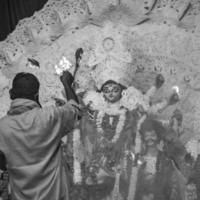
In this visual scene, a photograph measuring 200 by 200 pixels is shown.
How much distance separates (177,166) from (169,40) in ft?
3.05

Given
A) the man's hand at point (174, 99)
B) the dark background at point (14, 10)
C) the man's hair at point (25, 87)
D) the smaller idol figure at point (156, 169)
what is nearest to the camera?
the man's hair at point (25, 87)

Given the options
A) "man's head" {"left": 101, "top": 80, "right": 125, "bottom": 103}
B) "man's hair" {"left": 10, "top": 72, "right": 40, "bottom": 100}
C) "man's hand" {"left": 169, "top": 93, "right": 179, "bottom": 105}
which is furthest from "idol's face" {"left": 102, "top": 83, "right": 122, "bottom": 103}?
"man's hair" {"left": 10, "top": 72, "right": 40, "bottom": 100}

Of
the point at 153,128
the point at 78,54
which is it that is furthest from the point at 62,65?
the point at 153,128

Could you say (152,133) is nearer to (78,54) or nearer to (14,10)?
(78,54)

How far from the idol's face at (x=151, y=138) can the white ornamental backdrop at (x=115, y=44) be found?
6.3 inches

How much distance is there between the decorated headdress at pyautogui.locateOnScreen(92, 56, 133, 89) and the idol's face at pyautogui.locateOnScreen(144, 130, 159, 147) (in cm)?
40

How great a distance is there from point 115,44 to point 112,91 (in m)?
0.36

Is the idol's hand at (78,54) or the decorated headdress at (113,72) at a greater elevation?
the idol's hand at (78,54)

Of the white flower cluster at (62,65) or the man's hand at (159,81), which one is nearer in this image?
the man's hand at (159,81)

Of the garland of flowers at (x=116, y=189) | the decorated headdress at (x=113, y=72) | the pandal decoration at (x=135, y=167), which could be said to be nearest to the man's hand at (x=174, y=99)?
the pandal decoration at (x=135, y=167)

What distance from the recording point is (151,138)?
3.23 metres

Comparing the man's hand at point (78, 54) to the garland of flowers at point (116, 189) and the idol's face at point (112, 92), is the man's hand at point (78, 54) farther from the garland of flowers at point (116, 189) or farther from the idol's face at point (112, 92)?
the garland of flowers at point (116, 189)

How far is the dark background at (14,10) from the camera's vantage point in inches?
133

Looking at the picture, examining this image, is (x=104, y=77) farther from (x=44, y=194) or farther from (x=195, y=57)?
(x=44, y=194)
